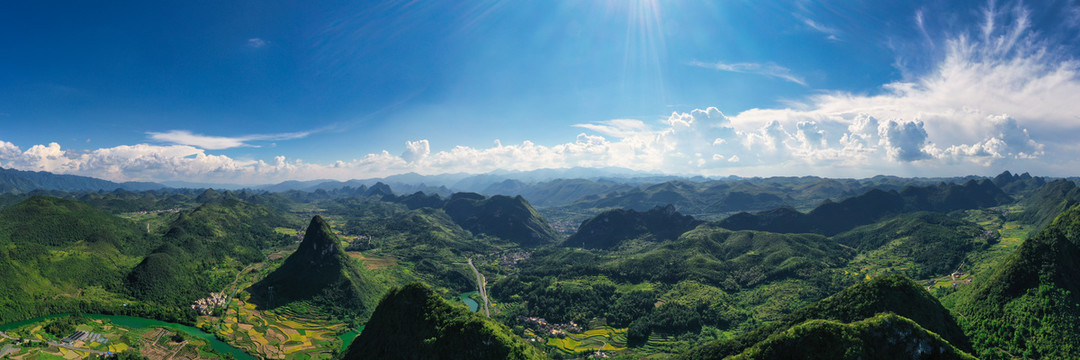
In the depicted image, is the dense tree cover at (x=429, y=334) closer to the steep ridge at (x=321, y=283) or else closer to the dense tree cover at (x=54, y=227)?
the steep ridge at (x=321, y=283)

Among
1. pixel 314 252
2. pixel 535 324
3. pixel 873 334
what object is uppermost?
pixel 873 334

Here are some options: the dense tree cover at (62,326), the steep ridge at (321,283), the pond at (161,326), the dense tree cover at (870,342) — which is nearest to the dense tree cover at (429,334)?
the dense tree cover at (870,342)

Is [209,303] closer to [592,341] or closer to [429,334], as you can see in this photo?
[429,334]

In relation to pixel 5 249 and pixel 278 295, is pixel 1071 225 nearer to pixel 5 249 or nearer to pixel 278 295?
pixel 278 295

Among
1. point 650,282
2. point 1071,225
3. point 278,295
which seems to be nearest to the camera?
point 1071,225

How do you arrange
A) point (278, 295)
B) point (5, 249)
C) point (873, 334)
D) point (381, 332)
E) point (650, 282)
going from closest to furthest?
point (873, 334), point (381, 332), point (5, 249), point (278, 295), point (650, 282)

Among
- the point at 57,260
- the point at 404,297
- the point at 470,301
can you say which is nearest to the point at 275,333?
the point at 404,297

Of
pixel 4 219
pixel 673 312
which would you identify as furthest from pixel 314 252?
pixel 673 312
